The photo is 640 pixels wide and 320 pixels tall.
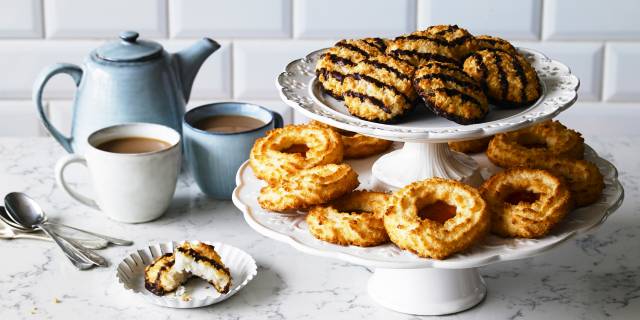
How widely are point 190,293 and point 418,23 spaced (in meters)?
1.27

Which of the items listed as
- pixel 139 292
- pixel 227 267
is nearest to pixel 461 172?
pixel 227 267

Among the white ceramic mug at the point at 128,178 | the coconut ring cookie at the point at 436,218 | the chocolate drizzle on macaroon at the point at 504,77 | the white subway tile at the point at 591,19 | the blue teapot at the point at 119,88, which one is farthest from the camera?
the white subway tile at the point at 591,19

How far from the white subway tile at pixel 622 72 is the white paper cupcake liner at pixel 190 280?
1379 mm

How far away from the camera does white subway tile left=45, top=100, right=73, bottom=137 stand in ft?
8.55

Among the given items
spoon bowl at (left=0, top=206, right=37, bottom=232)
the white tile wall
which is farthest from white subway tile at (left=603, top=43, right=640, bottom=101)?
spoon bowl at (left=0, top=206, right=37, bottom=232)

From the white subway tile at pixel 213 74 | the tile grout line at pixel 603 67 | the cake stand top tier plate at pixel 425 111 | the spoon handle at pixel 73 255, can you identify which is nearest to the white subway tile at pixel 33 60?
the white subway tile at pixel 213 74

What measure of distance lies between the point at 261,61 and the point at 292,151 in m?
1.00

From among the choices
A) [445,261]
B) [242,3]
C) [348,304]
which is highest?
[242,3]

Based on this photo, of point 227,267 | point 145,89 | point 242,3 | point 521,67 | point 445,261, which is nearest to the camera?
point 445,261

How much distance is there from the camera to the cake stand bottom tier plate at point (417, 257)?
1.24 meters

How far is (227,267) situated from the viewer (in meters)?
1.50

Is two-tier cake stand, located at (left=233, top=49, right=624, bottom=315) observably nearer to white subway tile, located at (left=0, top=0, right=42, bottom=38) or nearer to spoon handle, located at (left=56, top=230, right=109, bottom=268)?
spoon handle, located at (left=56, top=230, right=109, bottom=268)

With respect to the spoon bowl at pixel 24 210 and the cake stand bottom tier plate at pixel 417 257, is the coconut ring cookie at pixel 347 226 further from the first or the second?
the spoon bowl at pixel 24 210

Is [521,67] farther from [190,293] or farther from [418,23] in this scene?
[418,23]
